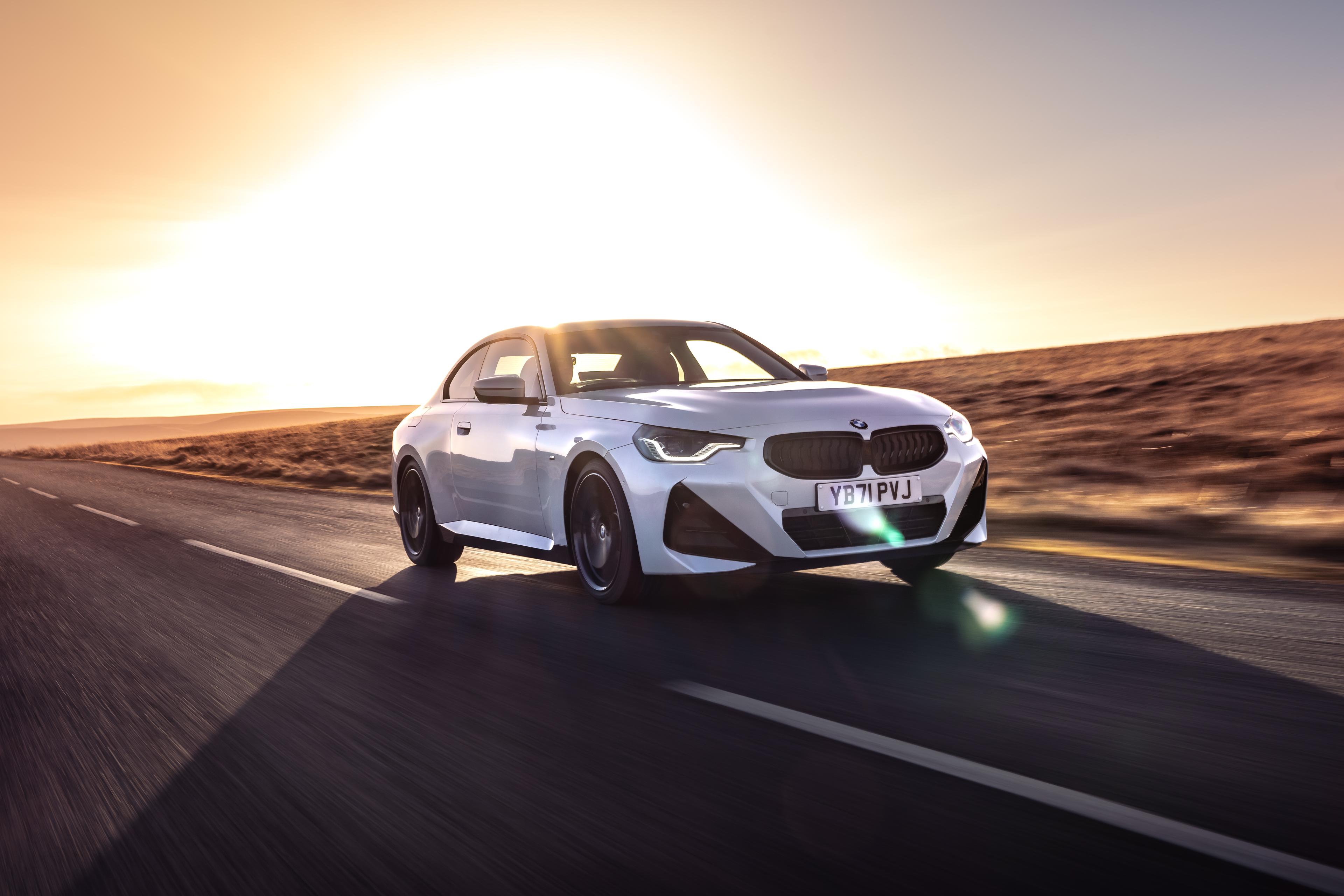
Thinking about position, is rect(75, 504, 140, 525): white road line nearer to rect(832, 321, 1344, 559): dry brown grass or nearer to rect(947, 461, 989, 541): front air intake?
rect(832, 321, 1344, 559): dry brown grass

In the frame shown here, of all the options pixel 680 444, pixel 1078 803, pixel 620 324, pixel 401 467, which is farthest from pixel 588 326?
pixel 1078 803

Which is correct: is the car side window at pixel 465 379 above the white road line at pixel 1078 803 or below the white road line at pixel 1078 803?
above

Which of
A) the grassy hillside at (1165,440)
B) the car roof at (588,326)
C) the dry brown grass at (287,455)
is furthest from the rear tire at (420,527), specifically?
the grassy hillside at (1165,440)

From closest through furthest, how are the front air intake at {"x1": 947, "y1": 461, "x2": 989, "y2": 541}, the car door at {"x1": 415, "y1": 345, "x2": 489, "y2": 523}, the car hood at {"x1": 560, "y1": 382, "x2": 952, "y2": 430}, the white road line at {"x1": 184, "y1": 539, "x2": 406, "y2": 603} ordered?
the car hood at {"x1": 560, "y1": 382, "x2": 952, "y2": 430}, the front air intake at {"x1": 947, "y1": 461, "x2": 989, "y2": 541}, the white road line at {"x1": 184, "y1": 539, "x2": 406, "y2": 603}, the car door at {"x1": 415, "y1": 345, "x2": 489, "y2": 523}

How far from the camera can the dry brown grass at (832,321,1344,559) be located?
8578mm

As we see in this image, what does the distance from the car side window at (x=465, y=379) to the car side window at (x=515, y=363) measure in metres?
0.08

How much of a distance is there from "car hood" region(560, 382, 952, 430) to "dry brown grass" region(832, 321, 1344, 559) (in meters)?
3.52

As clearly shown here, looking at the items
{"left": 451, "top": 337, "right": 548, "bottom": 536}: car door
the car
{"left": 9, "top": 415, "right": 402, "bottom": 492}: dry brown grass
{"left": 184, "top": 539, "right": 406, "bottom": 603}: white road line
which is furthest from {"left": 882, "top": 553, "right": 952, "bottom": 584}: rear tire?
{"left": 9, "top": 415, "right": 402, "bottom": 492}: dry brown grass

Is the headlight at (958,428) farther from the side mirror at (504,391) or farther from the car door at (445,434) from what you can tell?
the car door at (445,434)

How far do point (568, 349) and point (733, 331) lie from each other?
1438 mm

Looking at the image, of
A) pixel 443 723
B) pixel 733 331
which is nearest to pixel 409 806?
pixel 443 723

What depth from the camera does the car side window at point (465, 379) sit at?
7871mm

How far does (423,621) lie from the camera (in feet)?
19.4

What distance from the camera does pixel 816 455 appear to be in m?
5.39
